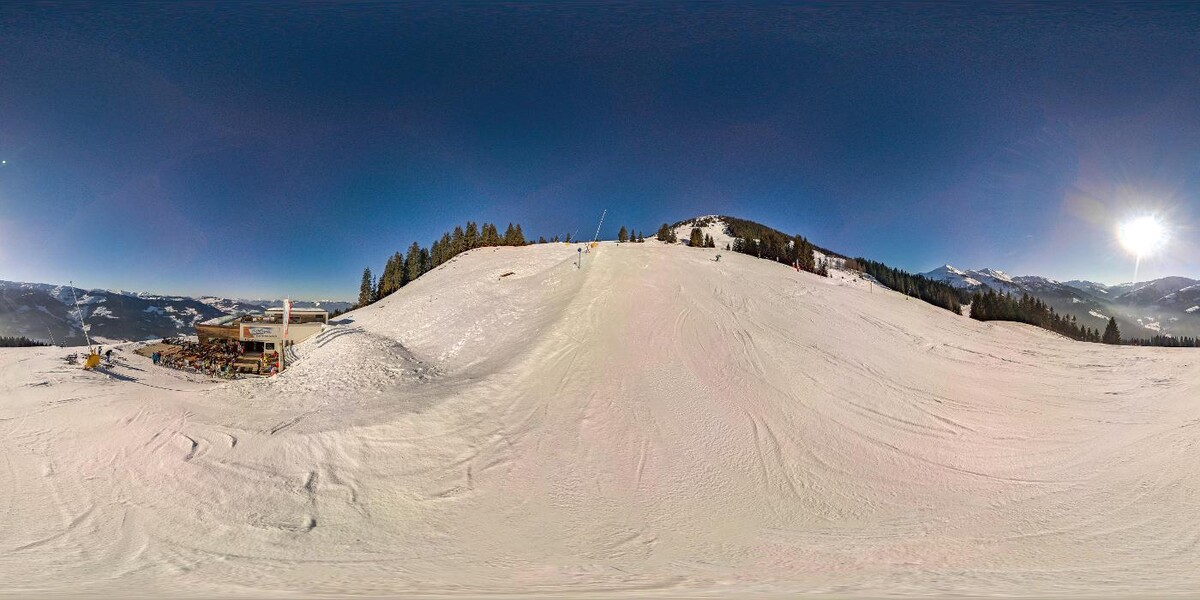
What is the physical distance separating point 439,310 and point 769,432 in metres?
21.4

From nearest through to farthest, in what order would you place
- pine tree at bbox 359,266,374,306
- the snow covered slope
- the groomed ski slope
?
the groomed ski slope < pine tree at bbox 359,266,374,306 < the snow covered slope

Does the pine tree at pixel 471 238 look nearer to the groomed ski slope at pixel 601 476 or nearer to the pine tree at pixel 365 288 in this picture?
the pine tree at pixel 365 288

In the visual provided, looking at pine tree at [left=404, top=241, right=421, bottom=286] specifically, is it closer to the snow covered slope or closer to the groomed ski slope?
the groomed ski slope

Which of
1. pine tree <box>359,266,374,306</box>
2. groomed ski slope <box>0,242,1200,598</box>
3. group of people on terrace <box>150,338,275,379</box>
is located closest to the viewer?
groomed ski slope <box>0,242,1200,598</box>

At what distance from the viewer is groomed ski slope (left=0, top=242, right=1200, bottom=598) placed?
203 inches

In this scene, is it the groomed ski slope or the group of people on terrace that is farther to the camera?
the group of people on terrace

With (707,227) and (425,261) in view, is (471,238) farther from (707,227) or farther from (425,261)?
(707,227)

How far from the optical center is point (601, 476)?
7.79 meters

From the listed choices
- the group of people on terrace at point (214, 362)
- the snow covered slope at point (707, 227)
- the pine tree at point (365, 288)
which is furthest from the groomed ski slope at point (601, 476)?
A: the snow covered slope at point (707, 227)

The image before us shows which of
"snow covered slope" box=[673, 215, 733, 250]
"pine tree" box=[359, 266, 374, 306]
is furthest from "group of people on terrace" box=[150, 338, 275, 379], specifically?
"snow covered slope" box=[673, 215, 733, 250]

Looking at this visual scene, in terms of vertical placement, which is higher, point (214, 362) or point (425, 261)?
point (425, 261)

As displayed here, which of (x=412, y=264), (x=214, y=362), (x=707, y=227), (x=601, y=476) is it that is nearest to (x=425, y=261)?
(x=412, y=264)

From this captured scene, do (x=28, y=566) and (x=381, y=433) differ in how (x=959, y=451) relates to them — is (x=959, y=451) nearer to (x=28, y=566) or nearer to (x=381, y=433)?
(x=381, y=433)

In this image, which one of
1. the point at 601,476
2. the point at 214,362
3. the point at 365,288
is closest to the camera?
the point at 601,476
